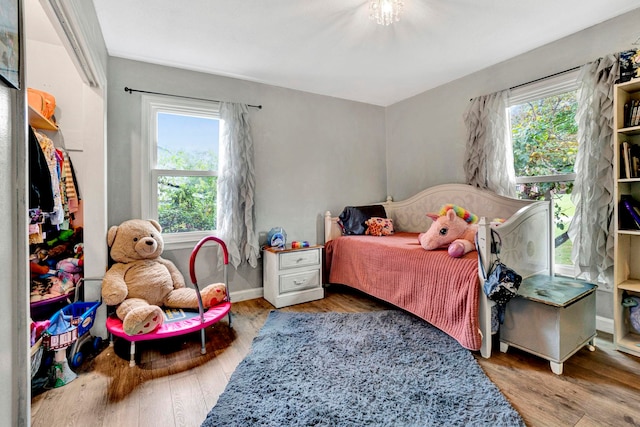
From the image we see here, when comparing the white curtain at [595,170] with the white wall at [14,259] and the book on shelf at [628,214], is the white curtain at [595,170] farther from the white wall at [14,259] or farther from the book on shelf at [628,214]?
the white wall at [14,259]

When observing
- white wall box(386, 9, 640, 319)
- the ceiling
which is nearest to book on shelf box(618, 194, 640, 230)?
white wall box(386, 9, 640, 319)

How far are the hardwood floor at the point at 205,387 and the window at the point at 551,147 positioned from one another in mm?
1005

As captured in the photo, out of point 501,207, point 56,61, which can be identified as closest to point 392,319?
point 501,207

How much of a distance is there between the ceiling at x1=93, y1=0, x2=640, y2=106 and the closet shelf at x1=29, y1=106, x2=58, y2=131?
83 centimetres

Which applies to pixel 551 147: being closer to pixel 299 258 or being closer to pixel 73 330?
pixel 299 258

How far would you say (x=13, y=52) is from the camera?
0.86m

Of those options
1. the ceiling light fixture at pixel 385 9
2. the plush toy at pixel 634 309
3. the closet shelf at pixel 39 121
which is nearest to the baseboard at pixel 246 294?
the closet shelf at pixel 39 121

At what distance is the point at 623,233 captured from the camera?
209 centimetres

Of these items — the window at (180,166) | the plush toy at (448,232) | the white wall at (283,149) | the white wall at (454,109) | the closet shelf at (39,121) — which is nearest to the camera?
the closet shelf at (39,121)

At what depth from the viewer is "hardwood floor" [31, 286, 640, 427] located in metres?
1.52

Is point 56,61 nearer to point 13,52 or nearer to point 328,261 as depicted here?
point 13,52

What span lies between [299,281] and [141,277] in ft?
4.73

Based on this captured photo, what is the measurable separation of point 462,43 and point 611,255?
204 centimetres

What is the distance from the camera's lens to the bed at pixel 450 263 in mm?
2076
